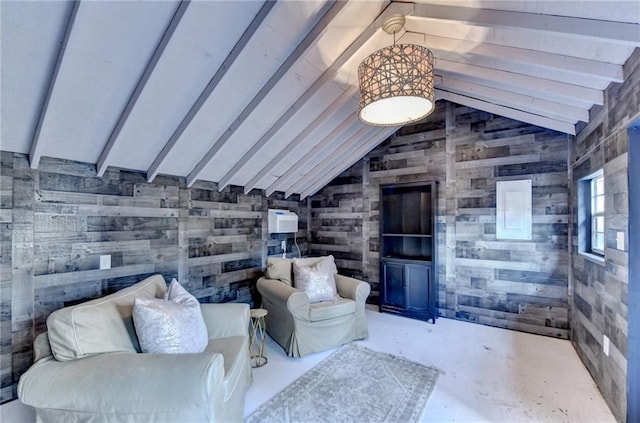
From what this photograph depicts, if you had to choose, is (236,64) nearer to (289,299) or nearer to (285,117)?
(285,117)

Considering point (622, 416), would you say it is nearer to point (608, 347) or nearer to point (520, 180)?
point (608, 347)

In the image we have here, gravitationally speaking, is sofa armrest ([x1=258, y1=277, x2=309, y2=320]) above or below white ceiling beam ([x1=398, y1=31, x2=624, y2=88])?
below

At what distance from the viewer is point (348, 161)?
14.7 feet

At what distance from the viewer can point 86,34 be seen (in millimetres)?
1575

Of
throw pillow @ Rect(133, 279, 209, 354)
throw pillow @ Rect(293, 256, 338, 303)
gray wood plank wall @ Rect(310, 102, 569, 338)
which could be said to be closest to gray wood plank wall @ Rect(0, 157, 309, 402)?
throw pillow @ Rect(293, 256, 338, 303)

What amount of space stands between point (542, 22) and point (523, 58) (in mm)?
382

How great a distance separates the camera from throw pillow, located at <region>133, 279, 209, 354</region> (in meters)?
1.77

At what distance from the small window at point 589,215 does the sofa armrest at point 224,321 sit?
3318 millimetres

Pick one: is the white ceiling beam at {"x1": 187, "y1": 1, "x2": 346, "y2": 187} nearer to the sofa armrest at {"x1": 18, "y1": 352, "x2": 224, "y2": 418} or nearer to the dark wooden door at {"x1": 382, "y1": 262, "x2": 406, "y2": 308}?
the sofa armrest at {"x1": 18, "y1": 352, "x2": 224, "y2": 418}

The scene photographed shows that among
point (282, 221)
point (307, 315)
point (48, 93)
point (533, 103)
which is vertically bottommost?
point (307, 315)

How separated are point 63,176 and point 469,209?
4355 mm

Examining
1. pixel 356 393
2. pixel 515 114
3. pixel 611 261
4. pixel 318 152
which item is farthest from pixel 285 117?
pixel 611 261

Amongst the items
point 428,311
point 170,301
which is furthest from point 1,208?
point 428,311

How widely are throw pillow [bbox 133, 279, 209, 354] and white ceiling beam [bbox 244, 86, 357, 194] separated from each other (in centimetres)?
198
